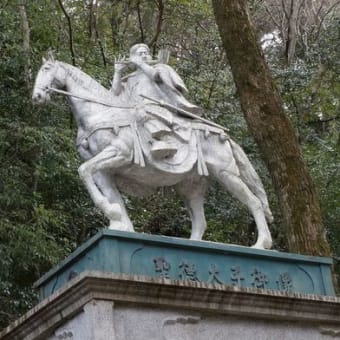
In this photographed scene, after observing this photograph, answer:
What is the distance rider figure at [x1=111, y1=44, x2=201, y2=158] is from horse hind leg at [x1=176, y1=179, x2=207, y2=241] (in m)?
0.56

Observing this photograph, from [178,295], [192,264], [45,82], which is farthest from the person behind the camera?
[45,82]

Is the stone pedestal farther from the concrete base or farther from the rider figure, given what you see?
the rider figure

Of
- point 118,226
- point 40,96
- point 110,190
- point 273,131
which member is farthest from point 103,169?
point 273,131

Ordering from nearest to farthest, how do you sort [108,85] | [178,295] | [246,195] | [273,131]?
[178,295] < [246,195] < [273,131] < [108,85]

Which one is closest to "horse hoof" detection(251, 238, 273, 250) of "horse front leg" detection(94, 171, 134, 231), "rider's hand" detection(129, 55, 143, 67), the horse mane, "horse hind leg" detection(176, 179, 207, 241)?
"horse hind leg" detection(176, 179, 207, 241)

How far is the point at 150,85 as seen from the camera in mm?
8180

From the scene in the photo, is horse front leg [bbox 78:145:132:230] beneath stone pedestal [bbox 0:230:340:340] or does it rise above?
above

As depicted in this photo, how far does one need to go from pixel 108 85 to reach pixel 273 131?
3.74 metres

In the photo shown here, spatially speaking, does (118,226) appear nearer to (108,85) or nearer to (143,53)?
(143,53)

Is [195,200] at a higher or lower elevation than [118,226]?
higher

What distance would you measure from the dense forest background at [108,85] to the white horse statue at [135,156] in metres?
2.76

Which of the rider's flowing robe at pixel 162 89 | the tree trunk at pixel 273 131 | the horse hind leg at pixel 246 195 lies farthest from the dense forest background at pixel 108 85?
the rider's flowing robe at pixel 162 89

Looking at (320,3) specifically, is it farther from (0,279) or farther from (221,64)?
(0,279)

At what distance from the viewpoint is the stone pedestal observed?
6410 mm
